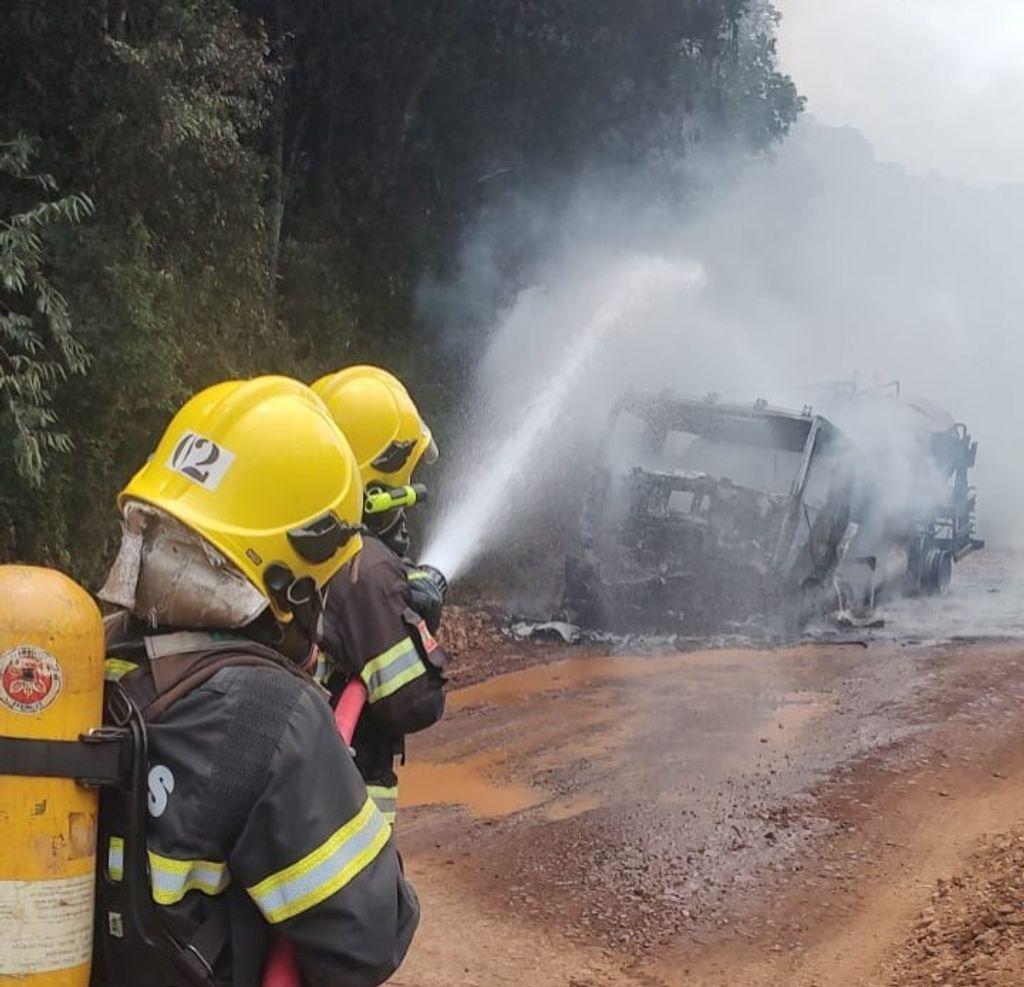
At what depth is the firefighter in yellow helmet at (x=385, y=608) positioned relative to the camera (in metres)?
3.08

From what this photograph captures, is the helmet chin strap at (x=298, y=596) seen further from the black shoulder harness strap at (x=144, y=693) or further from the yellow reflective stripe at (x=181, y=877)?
the yellow reflective stripe at (x=181, y=877)

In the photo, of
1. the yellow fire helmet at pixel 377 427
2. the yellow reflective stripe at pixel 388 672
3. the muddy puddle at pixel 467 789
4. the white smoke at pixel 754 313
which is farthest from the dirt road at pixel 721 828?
the white smoke at pixel 754 313

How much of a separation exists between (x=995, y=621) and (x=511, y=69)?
26.8 feet

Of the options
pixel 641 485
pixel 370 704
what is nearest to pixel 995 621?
pixel 641 485

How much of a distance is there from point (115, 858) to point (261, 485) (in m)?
0.58

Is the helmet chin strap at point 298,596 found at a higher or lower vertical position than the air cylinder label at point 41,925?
higher

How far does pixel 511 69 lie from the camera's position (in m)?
13.7

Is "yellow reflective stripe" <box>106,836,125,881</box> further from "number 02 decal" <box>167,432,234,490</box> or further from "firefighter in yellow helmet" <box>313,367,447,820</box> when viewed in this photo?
"firefighter in yellow helmet" <box>313,367,447,820</box>

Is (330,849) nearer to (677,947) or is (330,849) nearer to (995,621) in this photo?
(677,947)

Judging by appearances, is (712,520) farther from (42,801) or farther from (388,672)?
(42,801)

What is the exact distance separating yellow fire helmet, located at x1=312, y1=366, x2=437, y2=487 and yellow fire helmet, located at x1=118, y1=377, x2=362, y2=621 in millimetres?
1608

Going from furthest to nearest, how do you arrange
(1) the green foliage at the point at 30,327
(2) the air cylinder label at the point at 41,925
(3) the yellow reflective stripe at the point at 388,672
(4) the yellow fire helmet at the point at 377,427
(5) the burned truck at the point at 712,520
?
(5) the burned truck at the point at 712,520, (1) the green foliage at the point at 30,327, (4) the yellow fire helmet at the point at 377,427, (3) the yellow reflective stripe at the point at 388,672, (2) the air cylinder label at the point at 41,925

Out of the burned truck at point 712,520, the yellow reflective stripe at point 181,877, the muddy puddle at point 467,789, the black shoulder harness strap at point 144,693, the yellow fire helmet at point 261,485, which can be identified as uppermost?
the yellow fire helmet at point 261,485

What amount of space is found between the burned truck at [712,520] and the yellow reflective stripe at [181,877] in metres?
9.21
